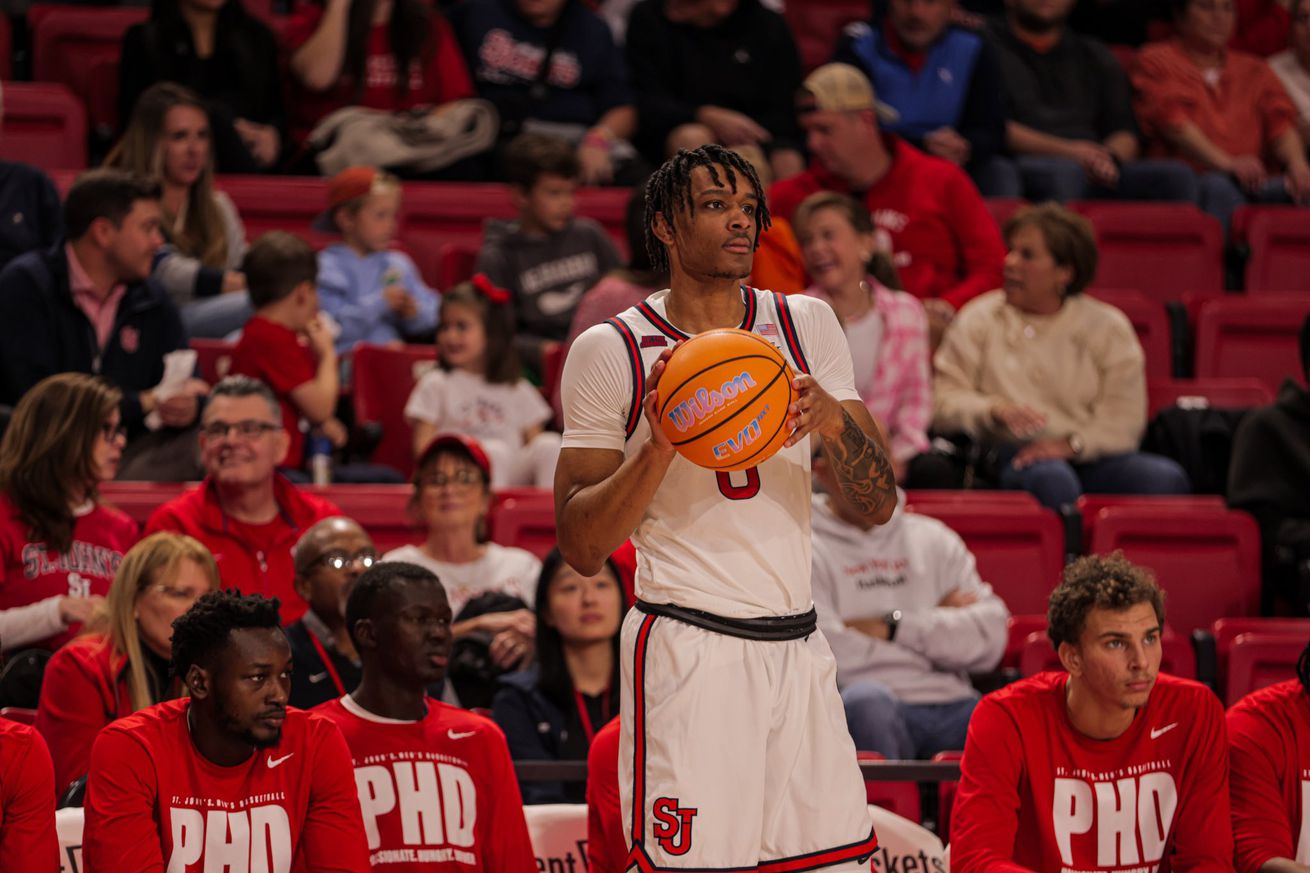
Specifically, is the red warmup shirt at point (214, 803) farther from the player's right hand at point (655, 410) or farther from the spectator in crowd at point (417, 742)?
the player's right hand at point (655, 410)

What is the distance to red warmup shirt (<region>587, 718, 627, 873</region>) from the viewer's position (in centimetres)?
371

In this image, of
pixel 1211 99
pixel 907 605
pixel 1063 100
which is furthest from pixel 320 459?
pixel 1211 99

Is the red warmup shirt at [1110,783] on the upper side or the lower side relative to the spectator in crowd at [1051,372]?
lower

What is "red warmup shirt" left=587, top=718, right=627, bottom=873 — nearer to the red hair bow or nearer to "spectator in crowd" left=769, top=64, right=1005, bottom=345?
the red hair bow

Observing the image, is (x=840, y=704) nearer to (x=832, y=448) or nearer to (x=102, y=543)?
(x=832, y=448)

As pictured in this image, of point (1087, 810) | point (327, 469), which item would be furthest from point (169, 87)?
point (1087, 810)

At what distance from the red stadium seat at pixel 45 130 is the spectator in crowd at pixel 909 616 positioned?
376cm

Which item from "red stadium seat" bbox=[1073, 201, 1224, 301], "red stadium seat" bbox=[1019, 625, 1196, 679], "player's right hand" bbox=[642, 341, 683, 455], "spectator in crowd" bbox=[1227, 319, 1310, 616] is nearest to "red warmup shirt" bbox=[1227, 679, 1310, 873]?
"red stadium seat" bbox=[1019, 625, 1196, 679]

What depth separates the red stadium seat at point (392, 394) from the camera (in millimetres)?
6238

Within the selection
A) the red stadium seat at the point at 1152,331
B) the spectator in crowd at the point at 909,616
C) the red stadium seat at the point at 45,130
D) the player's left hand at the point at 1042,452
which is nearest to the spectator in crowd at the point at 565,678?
the spectator in crowd at the point at 909,616

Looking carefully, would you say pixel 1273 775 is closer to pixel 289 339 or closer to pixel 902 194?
pixel 289 339

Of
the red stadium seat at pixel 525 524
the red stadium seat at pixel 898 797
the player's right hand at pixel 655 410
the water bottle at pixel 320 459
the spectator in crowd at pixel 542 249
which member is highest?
the spectator in crowd at pixel 542 249

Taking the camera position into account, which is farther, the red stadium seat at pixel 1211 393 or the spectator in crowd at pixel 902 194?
the spectator in crowd at pixel 902 194

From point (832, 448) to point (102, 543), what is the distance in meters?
2.59
